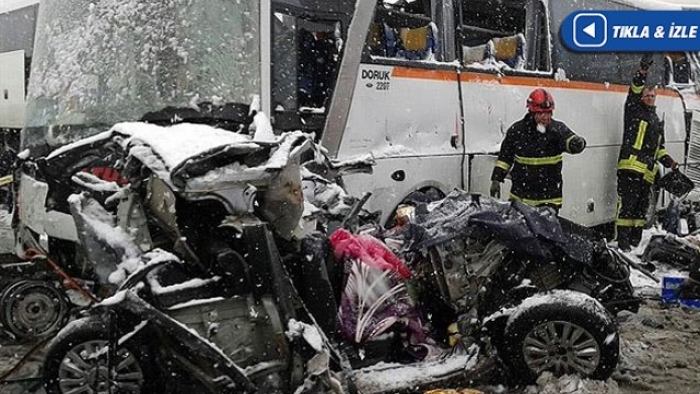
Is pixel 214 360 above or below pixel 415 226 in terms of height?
below

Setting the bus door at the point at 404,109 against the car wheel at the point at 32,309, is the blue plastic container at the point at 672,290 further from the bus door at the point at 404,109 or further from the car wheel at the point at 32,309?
the car wheel at the point at 32,309

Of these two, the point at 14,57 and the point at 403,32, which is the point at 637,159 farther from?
the point at 14,57

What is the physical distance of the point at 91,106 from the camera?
518 centimetres

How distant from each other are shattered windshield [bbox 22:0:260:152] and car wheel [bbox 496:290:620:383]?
2360 millimetres

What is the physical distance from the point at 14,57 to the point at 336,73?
9525 millimetres

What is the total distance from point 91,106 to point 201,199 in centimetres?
229

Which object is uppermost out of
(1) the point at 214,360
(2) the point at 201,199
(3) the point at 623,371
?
(2) the point at 201,199

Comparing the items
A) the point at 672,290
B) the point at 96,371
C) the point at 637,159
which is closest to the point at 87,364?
the point at 96,371

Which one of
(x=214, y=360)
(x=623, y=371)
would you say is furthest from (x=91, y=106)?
(x=623, y=371)

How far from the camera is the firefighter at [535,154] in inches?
276

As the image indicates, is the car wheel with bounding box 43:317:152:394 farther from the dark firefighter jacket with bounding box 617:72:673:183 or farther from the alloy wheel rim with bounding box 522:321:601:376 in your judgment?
the dark firefighter jacket with bounding box 617:72:673:183

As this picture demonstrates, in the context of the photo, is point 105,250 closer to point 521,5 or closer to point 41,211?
point 41,211

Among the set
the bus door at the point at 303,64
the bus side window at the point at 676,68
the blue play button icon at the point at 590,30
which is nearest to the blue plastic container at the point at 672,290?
the bus door at the point at 303,64

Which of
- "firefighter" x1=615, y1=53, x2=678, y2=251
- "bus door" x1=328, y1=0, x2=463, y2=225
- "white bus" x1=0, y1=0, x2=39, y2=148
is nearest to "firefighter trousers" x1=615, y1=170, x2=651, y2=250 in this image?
"firefighter" x1=615, y1=53, x2=678, y2=251
